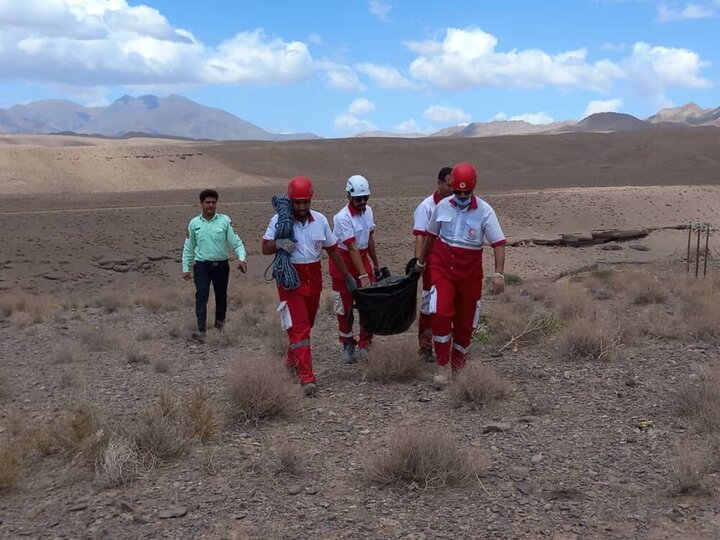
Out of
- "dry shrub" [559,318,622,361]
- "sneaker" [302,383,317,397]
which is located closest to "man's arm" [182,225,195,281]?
"sneaker" [302,383,317,397]

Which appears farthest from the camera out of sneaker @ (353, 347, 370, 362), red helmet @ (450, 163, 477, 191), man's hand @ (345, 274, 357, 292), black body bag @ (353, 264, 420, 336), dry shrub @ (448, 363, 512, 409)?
sneaker @ (353, 347, 370, 362)

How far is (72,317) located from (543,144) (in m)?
66.3

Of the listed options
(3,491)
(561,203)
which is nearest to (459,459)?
(3,491)

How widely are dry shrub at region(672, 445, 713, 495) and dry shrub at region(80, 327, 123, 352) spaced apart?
667cm

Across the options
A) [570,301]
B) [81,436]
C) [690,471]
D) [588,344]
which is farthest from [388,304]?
[570,301]

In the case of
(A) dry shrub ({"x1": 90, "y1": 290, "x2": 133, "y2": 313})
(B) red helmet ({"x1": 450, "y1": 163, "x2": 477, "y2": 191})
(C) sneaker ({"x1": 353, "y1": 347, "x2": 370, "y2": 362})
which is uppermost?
(B) red helmet ({"x1": 450, "y1": 163, "x2": 477, "y2": 191})

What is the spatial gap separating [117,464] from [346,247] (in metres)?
3.22

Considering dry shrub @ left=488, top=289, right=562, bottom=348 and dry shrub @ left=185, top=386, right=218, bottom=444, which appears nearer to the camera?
dry shrub @ left=185, top=386, right=218, bottom=444

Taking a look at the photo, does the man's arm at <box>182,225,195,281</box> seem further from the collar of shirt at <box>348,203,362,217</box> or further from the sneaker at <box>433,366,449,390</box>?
the sneaker at <box>433,366,449,390</box>

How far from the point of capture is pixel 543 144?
2931 inches

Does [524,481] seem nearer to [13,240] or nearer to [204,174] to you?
[13,240]

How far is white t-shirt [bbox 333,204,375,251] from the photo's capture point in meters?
7.46

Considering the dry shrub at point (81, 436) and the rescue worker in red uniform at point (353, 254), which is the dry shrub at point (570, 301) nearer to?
the rescue worker in red uniform at point (353, 254)

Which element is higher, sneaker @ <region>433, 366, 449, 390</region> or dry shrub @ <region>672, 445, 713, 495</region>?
dry shrub @ <region>672, 445, 713, 495</region>
